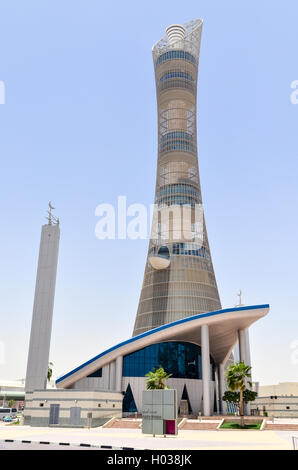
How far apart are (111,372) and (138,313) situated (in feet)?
56.3

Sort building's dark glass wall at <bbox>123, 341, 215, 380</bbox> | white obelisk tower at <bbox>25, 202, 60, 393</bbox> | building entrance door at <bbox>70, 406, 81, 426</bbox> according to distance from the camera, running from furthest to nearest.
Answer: building's dark glass wall at <bbox>123, 341, 215, 380</bbox>, white obelisk tower at <bbox>25, 202, 60, 393</bbox>, building entrance door at <bbox>70, 406, 81, 426</bbox>

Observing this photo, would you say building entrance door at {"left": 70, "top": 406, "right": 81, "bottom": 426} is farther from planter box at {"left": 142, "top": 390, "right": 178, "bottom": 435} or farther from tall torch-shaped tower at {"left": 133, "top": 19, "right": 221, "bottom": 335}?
tall torch-shaped tower at {"left": 133, "top": 19, "right": 221, "bottom": 335}

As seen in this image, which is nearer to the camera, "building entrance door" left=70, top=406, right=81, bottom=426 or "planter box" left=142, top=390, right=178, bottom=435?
"planter box" left=142, top=390, right=178, bottom=435

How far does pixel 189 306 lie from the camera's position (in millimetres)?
70375

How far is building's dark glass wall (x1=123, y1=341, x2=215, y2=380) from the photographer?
58812mm

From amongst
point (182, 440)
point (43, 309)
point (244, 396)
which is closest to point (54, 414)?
point (43, 309)

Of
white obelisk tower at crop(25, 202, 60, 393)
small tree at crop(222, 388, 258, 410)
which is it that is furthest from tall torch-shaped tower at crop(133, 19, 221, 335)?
small tree at crop(222, 388, 258, 410)

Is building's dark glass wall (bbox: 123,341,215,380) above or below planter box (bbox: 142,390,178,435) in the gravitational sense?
above

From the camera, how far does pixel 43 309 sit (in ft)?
192

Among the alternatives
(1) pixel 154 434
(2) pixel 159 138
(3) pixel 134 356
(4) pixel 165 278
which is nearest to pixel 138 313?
(4) pixel 165 278

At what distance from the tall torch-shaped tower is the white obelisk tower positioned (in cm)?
1809

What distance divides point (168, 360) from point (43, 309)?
1885cm

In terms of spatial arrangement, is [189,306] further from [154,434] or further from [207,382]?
[154,434]
